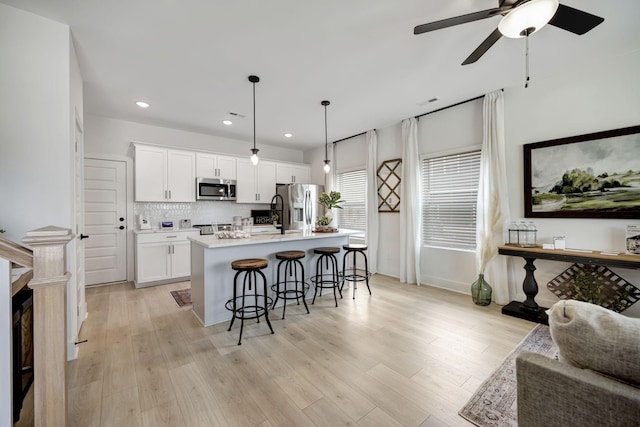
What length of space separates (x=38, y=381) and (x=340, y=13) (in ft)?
9.31

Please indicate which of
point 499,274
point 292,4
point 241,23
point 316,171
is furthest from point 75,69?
point 499,274

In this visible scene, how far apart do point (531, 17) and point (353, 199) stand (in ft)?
14.2

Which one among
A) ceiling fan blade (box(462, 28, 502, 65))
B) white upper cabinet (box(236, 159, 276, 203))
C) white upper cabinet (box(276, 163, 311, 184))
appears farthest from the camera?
white upper cabinet (box(276, 163, 311, 184))

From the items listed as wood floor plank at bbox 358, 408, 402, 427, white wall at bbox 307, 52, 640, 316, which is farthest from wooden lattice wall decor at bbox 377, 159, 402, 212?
wood floor plank at bbox 358, 408, 402, 427

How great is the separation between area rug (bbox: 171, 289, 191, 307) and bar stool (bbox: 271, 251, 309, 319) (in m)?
1.27

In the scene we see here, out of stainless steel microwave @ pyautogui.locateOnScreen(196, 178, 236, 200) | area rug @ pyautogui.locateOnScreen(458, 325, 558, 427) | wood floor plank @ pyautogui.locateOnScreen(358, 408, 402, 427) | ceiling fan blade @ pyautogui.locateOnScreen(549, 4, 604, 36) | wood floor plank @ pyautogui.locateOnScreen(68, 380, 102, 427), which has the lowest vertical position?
wood floor plank @ pyautogui.locateOnScreen(358, 408, 402, 427)

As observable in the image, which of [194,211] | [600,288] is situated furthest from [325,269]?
[600,288]

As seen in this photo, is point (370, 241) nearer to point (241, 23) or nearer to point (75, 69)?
point (241, 23)

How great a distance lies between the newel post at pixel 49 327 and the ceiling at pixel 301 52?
1990mm

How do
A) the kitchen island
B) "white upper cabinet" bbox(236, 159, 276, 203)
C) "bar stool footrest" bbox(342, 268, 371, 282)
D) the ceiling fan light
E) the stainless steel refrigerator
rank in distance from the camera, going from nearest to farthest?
the ceiling fan light
the kitchen island
"bar stool footrest" bbox(342, 268, 371, 282)
"white upper cabinet" bbox(236, 159, 276, 203)
the stainless steel refrigerator

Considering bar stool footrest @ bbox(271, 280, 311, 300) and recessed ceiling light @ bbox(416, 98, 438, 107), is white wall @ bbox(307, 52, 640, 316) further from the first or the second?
bar stool footrest @ bbox(271, 280, 311, 300)

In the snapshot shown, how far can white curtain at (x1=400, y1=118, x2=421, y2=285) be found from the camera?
439 cm

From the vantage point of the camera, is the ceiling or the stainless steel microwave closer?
the ceiling

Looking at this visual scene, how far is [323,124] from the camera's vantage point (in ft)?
16.0
